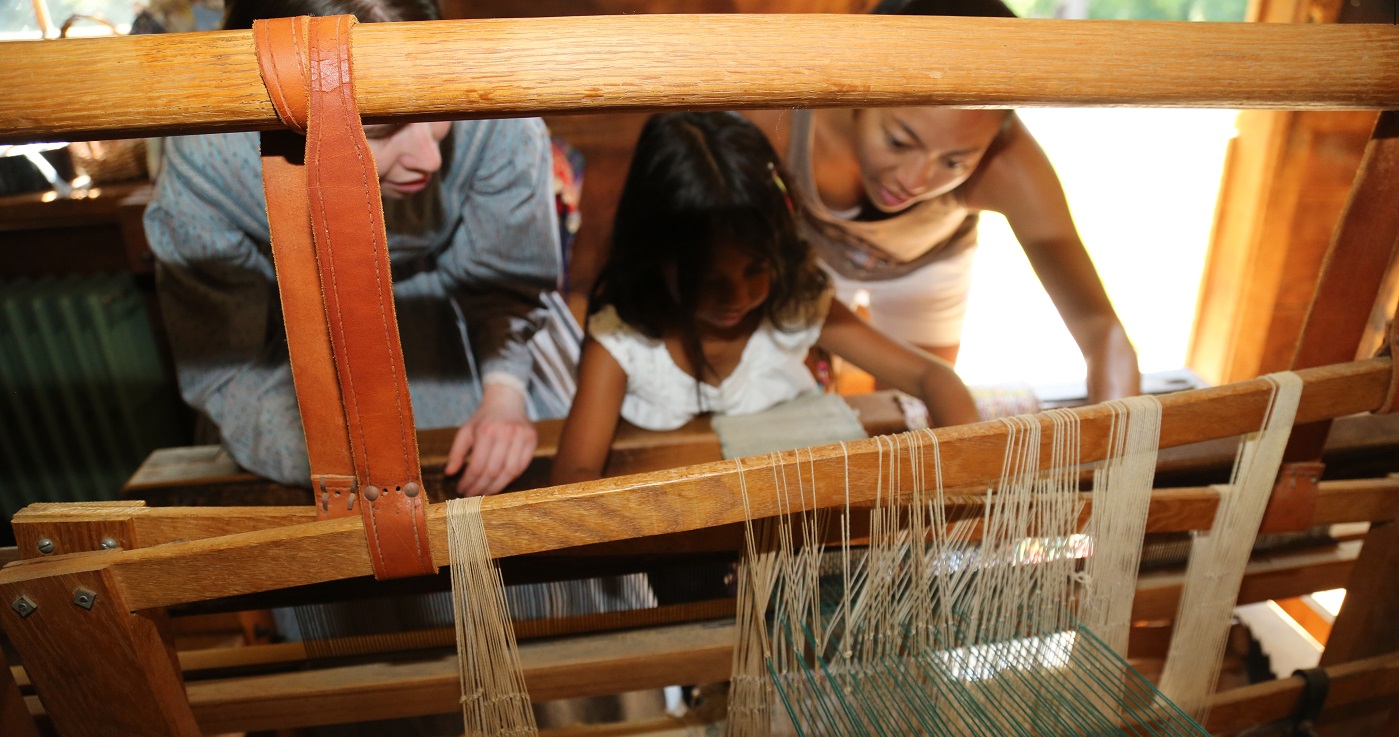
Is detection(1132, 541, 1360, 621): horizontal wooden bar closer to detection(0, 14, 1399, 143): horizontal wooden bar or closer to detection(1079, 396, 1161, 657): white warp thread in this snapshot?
detection(1079, 396, 1161, 657): white warp thread

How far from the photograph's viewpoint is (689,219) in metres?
1.45

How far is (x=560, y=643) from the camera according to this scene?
1.31 metres

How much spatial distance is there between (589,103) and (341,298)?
0.30 metres

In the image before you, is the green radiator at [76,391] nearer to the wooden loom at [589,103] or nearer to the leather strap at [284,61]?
the wooden loom at [589,103]

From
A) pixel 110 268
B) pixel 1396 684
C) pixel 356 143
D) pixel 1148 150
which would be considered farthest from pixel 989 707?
pixel 110 268

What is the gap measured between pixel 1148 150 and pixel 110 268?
7.34 ft

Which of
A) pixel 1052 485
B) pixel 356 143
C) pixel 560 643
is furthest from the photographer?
pixel 560 643

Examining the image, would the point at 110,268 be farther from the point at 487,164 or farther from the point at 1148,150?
the point at 1148,150

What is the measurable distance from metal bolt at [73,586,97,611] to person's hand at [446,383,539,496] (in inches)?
26.5

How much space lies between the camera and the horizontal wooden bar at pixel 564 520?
0.80 meters

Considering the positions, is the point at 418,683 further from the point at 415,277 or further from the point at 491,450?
the point at 415,277

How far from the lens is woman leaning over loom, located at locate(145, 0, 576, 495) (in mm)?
1364

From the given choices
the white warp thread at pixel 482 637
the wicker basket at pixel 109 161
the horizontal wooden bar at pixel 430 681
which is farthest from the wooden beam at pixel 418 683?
the wicker basket at pixel 109 161

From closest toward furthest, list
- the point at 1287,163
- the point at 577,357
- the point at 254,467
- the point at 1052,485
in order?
1. the point at 1052,485
2. the point at 254,467
3. the point at 1287,163
4. the point at 577,357
